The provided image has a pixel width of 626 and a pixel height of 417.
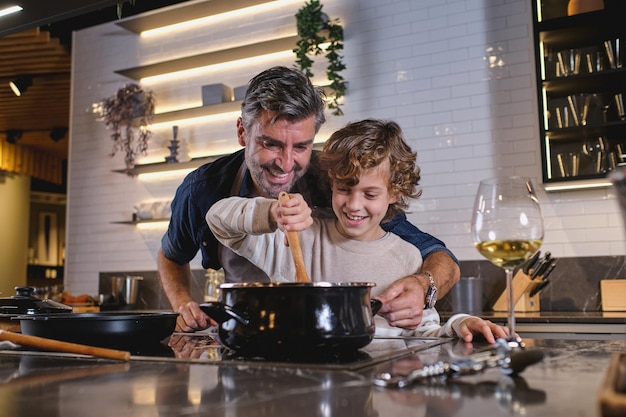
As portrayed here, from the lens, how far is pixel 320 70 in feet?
14.8

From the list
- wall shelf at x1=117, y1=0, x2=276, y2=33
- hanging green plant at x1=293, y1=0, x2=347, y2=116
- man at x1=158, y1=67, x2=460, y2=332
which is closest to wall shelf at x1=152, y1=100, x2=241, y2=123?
hanging green plant at x1=293, y1=0, x2=347, y2=116

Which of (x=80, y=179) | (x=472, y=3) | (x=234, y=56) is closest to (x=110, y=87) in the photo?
(x=80, y=179)

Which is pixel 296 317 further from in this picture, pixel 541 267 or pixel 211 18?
pixel 211 18

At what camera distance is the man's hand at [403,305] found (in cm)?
155

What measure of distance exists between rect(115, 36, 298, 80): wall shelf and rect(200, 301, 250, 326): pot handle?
381cm

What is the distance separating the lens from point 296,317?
871 millimetres

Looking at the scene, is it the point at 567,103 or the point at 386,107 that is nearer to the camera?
the point at 567,103

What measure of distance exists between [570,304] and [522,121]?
1135 millimetres

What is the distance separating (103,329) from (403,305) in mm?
749

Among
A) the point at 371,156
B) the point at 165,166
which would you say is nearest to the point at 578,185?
the point at 371,156

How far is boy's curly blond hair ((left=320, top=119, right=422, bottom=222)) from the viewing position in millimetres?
1908

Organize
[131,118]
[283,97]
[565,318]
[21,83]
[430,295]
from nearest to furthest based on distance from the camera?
1. [430,295]
2. [283,97]
3. [565,318]
4. [131,118]
5. [21,83]

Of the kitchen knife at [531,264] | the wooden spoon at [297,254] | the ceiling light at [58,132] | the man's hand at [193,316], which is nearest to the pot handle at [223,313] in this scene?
the wooden spoon at [297,254]

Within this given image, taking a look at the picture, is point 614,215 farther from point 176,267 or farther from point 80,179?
point 80,179
